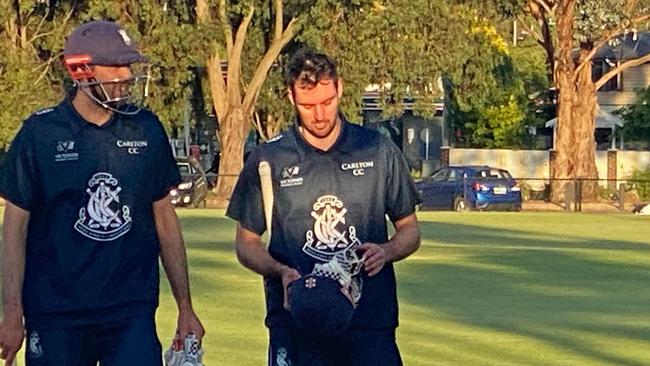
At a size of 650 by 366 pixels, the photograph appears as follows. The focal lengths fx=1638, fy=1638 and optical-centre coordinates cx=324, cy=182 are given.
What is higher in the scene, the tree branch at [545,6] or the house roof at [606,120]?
the tree branch at [545,6]

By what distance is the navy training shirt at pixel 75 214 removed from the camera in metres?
6.54

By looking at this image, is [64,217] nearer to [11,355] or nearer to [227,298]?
[11,355]

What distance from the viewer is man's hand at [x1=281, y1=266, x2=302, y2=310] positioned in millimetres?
6508

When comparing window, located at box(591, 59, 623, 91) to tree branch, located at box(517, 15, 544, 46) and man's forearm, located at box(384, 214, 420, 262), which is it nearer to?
tree branch, located at box(517, 15, 544, 46)

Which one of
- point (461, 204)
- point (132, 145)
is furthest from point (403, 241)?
point (461, 204)

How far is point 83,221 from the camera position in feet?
21.5

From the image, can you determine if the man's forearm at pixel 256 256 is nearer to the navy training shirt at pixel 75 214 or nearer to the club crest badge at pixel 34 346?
the navy training shirt at pixel 75 214

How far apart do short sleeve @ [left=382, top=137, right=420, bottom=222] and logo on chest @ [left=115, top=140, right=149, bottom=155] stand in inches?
39.6

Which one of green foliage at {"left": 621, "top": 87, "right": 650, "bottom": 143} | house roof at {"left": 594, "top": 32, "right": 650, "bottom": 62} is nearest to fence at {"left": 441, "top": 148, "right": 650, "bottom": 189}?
green foliage at {"left": 621, "top": 87, "right": 650, "bottom": 143}

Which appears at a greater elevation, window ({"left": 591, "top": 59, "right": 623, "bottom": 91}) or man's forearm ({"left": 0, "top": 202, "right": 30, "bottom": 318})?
window ({"left": 591, "top": 59, "right": 623, "bottom": 91})

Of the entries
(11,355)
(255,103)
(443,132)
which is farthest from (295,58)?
(443,132)

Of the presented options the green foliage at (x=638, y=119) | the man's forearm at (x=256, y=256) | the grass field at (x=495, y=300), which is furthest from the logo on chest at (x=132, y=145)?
the green foliage at (x=638, y=119)

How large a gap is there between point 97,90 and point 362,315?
1406 millimetres

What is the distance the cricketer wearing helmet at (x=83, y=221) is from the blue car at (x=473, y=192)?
141ft
